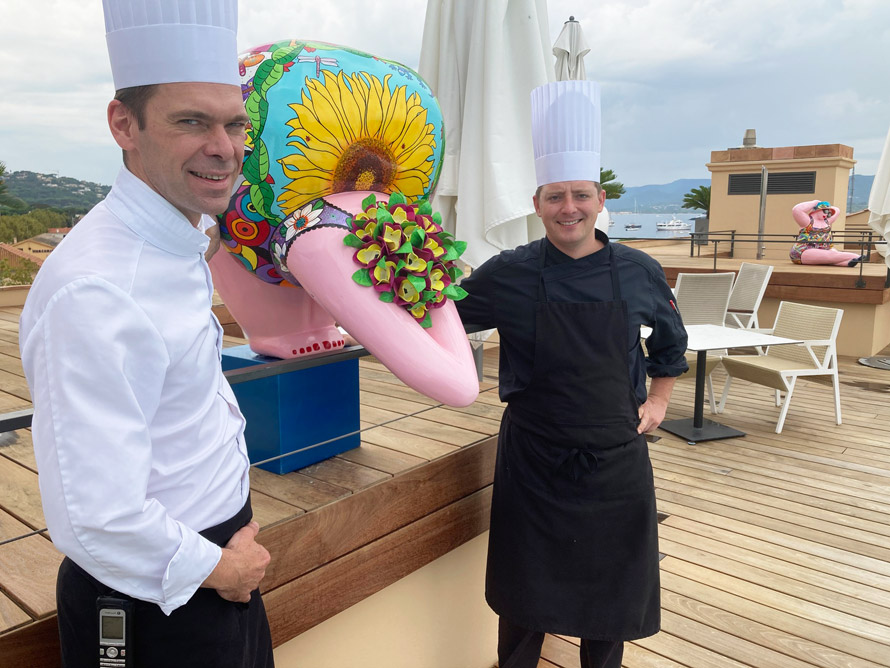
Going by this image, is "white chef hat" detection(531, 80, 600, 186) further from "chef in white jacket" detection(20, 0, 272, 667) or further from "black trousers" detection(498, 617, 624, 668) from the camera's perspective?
"black trousers" detection(498, 617, 624, 668)

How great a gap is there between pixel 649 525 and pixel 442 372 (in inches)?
35.7

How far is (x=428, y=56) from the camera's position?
2721mm

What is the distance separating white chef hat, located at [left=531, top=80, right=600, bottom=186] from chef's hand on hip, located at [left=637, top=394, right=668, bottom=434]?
67 cm

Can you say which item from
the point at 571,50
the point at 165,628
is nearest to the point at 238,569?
the point at 165,628

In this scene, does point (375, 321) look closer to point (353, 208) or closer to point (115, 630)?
point (353, 208)

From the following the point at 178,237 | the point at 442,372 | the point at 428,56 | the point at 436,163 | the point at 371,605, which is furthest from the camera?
the point at 428,56

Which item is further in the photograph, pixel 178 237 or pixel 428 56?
pixel 428 56

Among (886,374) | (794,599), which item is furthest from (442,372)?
(886,374)

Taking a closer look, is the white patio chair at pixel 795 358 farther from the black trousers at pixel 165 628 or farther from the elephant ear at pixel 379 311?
the black trousers at pixel 165 628

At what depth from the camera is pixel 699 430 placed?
186 inches

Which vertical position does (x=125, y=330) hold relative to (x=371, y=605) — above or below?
above

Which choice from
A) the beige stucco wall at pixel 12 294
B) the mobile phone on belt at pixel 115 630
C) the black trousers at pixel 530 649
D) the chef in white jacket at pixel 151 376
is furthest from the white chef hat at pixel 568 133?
the beige stucco wall at pixel 12 294

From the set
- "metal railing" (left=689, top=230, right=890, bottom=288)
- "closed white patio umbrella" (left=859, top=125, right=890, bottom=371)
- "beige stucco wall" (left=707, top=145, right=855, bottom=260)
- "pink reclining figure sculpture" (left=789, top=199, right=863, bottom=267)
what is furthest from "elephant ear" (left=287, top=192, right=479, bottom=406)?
"beige stucco wall" (left=707, top=145, right=855, bottom=260)

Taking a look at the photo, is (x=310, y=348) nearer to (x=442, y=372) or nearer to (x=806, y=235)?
(x=442, y=372)
